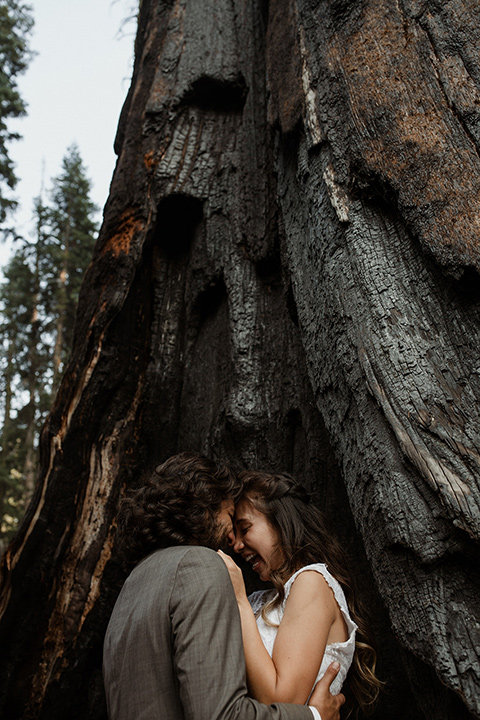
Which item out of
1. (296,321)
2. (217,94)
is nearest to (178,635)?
(296,321)

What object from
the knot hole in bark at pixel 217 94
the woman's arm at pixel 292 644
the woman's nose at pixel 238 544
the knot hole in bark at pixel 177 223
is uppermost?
the knot hole in bark at pixel 217 94

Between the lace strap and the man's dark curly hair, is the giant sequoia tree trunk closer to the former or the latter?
the lace strap

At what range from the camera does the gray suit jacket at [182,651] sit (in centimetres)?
193

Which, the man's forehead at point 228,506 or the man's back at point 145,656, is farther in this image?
the man's forehead at point 228,506

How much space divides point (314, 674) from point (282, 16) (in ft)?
14.4

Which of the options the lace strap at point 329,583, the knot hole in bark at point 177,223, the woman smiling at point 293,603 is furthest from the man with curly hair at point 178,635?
the knot hole in bark at point 177,223

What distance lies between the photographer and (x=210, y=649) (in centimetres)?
200

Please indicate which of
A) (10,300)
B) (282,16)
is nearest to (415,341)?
(282,16)

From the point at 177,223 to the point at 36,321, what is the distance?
45.2 feet

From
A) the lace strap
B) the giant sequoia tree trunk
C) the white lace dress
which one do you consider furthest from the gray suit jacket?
the giant sequoia tree trunk

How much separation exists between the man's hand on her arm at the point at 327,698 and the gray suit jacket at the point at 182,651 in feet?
0.50

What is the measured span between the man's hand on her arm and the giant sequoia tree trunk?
12.7 inches

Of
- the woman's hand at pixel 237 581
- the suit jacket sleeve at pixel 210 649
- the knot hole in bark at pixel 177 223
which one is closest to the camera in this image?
the suit jacket sleeve at pixel 210 649

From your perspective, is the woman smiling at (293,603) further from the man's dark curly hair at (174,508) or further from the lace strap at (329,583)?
the man's dark curly hair at (174,508)
